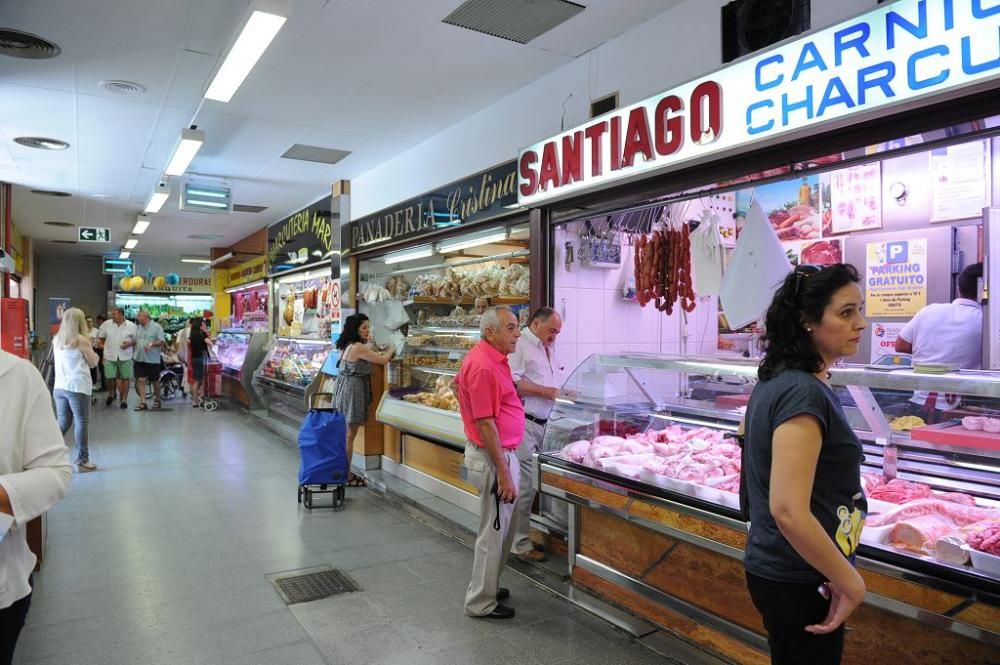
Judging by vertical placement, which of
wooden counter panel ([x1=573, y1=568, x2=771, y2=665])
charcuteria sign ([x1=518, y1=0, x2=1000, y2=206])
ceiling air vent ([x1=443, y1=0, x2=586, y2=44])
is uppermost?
ceiling air vent ([x1=443, y1=0, x2=586, y2=44])

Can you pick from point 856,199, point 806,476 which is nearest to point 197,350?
point 856,199

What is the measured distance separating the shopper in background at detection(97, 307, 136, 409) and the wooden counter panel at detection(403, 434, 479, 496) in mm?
7377

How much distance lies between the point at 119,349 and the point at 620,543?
11048mm

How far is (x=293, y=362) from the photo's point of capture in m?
10.1

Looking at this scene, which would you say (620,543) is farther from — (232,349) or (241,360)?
(232,349)

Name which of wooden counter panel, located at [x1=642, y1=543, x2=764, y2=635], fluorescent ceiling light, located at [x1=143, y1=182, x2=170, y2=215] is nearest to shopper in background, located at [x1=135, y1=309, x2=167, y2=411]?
fluorescent ceiling light, located at [x1=143, y1=182, x2=170, y2=215]

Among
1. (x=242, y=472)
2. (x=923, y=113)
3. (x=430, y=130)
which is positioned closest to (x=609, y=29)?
(x=923, y=113)

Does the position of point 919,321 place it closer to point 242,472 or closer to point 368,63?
point 368,63

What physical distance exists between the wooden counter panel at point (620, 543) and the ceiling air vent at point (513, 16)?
2.90 meters

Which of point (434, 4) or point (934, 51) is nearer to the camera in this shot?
point (934, 51)

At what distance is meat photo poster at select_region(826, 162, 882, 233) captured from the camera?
19.6 ft

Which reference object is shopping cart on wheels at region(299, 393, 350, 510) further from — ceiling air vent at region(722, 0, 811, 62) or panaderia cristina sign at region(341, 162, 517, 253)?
ceiling air vent at region(722, 0, 811, 62)

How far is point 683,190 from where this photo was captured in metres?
3.63

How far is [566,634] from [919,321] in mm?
3683
